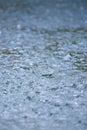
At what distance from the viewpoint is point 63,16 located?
14445mm

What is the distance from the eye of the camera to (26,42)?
10.3 metres

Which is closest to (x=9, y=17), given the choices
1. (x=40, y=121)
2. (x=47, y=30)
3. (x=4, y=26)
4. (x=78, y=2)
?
(x=4, y=26)

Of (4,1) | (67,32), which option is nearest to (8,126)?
(67,32)

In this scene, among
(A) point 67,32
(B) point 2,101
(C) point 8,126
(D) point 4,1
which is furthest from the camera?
(D) point 4,1

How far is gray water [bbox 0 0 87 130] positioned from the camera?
5469 mm

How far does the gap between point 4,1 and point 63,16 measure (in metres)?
5.46

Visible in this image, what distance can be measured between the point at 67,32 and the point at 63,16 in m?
2.99

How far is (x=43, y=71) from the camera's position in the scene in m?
7.72

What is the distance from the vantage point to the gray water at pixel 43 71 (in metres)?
5.47

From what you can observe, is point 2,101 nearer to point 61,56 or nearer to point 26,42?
point 61,56

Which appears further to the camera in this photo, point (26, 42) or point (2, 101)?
point (26, 42)

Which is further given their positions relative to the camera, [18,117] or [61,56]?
[61,56]

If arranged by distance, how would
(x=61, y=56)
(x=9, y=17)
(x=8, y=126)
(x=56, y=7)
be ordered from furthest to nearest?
(x=56, y=7)
(x=9, y=17)
(x=61, y=56)
(x=8, y=126)

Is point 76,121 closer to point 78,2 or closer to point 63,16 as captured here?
point 63,16
